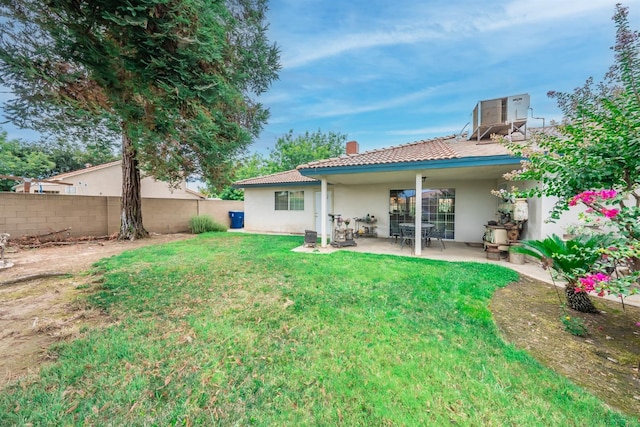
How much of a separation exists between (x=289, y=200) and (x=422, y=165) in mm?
7544

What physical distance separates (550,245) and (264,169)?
2788 centimetres

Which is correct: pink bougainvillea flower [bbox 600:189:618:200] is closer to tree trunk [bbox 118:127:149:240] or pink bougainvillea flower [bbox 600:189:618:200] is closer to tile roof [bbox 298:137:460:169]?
tile roof [bbox 298:137:460:169]

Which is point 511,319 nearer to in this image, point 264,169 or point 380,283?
point 380,283

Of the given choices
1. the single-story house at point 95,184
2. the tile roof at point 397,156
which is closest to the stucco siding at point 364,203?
the tile roof at point 397,156

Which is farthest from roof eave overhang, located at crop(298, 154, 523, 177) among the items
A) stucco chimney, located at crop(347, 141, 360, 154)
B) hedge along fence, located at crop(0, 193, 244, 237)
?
hedge along fence, located at crop(0, 193, 244, 237)

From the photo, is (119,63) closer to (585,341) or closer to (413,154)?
(585,341)

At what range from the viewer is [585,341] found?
2830 mm

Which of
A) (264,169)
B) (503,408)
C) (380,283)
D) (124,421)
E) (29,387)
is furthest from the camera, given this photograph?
(264,169)

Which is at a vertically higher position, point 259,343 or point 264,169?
point 264,169

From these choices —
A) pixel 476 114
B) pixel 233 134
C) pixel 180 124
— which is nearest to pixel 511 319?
pixel 180 124

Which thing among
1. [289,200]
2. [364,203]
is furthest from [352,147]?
[289,200]

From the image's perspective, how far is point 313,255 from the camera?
7.06m

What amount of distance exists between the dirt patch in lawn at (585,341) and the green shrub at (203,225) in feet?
41.8

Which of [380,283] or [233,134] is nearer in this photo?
[380,283]
